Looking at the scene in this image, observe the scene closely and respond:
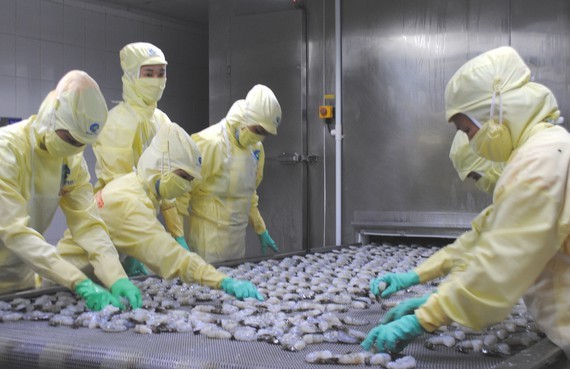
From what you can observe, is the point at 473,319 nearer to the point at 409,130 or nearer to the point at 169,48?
the point at 409,130

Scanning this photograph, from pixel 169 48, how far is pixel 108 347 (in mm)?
6085

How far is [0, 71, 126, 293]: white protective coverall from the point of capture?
94.3 inches

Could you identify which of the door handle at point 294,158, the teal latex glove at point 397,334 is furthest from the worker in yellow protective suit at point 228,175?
the teal latex glove at point 397,334

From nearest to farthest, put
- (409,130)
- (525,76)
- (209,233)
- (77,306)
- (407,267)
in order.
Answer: (525,76) < (77,306) < (407,267) < (209,233) < (409,130)

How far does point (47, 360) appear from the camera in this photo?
179 centimetres

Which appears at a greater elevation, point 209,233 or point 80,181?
point 80,181

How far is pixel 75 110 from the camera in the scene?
2.50 metres

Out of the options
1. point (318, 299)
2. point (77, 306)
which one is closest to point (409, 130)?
point (318, 299)

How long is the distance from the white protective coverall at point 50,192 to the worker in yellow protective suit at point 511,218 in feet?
4.10

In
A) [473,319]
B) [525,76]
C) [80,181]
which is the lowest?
[473,319]

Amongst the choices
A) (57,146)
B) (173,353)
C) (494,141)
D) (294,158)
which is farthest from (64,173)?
(294,158)

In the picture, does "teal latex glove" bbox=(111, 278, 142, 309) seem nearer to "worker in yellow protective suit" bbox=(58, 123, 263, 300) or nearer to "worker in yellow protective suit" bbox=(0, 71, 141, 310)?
"worker in yellow protective suit" bbox=(0, 71, 141, 310)

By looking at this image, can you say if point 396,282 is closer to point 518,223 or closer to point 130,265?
point 518,223

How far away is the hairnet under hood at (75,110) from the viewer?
250cm
